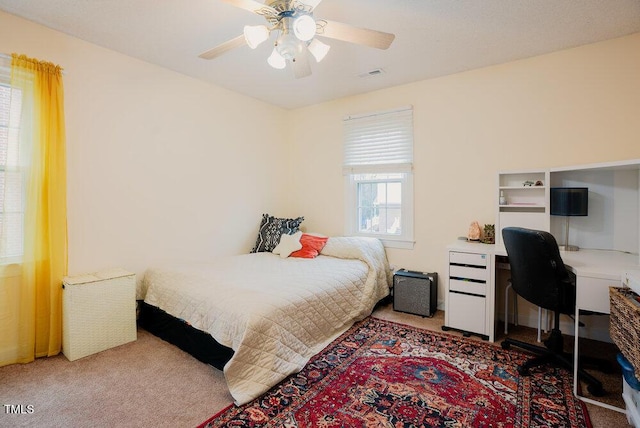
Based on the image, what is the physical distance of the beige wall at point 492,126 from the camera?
2.60 meters

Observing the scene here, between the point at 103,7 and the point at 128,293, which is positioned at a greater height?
the point at 103,7

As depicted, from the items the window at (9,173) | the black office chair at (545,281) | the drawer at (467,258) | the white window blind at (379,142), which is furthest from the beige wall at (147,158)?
the black office chair at (545,281)

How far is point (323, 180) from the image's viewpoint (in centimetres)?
429

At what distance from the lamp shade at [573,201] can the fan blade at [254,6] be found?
8.58 ft

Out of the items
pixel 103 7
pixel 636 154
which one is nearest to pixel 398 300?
pixel 636 154

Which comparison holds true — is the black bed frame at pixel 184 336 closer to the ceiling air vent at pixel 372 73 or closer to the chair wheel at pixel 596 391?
the chair wheel at pixel 596 391

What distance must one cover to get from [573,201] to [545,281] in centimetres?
94

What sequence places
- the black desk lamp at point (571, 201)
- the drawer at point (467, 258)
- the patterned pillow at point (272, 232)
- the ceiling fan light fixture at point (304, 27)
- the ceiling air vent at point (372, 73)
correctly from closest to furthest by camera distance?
the ceiling fan light fixture at point (304, 27) → the black desk lamp at point (571, 201) → the drawer at point (467, 258) → the ceiling air vent at point (372, 73) → the patterned pillow at point (272, 232)

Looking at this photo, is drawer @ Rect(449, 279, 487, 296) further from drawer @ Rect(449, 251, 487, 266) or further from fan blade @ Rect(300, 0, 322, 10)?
fan blade @ Rect(300, 0, 322, 10)

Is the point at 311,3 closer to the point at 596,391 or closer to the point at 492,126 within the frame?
the point at 492,126

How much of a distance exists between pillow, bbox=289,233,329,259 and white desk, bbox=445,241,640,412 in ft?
5.20

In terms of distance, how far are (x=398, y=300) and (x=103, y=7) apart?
11.5ft

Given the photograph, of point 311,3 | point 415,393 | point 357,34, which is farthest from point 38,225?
point 415,393

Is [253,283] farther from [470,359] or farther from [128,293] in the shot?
[470,359]
